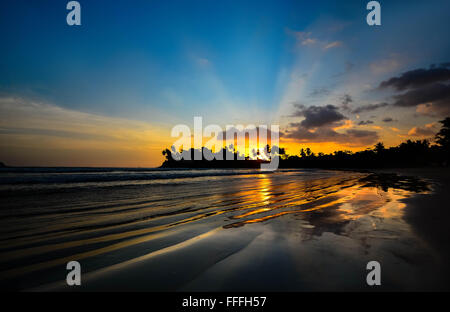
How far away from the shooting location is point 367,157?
117562 mm

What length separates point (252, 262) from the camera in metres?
2.74

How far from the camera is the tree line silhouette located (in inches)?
2560

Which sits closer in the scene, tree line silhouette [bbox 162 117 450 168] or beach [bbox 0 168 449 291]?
beach [bbox 0 168 449 291]

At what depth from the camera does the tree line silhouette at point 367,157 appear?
6503 centimetres

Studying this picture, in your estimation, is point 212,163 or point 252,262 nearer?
point 252,262

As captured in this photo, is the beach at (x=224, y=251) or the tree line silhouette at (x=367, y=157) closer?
the beach at (x=224, y=251)

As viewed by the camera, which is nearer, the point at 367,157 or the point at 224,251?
the point at 224,251

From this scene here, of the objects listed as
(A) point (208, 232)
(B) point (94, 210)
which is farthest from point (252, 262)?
(B) point (94, 210)

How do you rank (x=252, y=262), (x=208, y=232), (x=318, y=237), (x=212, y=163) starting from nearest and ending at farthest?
(x=252, y=262)
(x=318, y=237)
(x=208, y=232)
(x=212, y=163)

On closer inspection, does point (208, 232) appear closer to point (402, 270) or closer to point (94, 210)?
point (402, 270)

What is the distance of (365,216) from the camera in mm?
5332

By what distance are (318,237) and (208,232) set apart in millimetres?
2112
